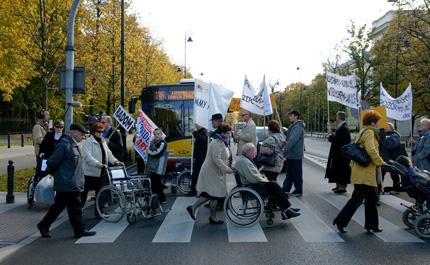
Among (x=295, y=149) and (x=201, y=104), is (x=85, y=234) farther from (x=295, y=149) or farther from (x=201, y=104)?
(x=295, y=149)

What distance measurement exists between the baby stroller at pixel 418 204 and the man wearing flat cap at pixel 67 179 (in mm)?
4926

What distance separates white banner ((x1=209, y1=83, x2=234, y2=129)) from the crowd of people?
599 millimetres

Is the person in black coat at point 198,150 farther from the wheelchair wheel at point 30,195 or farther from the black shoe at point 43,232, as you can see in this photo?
the black shoe at point 43,232

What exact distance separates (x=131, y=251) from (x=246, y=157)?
253 cm

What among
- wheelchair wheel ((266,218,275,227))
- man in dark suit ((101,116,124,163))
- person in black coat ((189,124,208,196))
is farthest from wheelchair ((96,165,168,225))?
man in dark suit ((101,116,124,163))

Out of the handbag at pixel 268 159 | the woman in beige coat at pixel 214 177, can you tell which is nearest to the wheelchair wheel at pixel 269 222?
the woman in beige coat at pixel 214 177

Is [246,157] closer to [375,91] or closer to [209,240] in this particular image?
[209,240]

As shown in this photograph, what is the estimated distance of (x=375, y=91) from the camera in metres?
47.3

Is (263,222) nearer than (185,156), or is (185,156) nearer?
(263,222)

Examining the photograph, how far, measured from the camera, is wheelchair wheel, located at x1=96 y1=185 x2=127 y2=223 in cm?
703

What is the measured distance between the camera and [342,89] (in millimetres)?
10641

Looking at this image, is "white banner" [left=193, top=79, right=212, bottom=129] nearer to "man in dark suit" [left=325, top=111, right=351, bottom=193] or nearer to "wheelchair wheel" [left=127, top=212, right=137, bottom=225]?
Result: "man in dark suit" [left=325, top=111, right=351, bottom=193]

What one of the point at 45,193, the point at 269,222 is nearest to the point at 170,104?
the point at 45,193

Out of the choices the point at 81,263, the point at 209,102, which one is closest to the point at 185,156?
the point at 209,102
